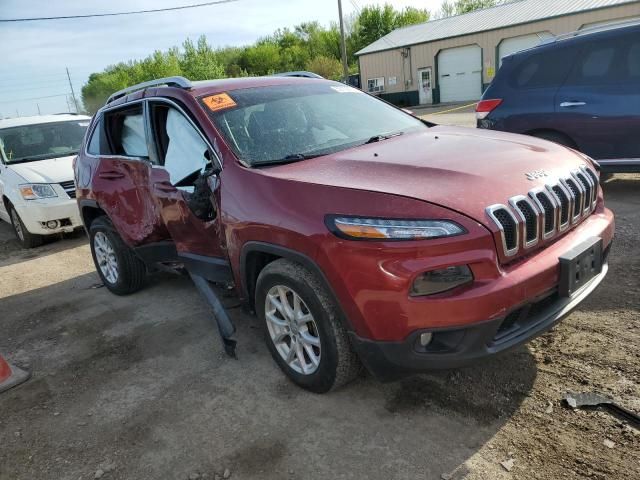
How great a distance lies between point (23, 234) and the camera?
7711 mm

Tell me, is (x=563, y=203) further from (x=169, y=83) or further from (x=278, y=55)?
(x=278, y=55)

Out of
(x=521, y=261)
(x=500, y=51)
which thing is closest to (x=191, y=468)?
(x=521, y=261)

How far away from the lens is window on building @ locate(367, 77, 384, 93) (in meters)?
35.5

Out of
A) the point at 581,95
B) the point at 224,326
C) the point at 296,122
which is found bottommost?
the point at 224,326

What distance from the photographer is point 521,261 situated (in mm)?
2484

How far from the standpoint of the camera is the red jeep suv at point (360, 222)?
236cm

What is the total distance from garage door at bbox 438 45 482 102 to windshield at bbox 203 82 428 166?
2753 cm

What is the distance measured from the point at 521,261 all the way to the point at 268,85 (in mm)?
2289

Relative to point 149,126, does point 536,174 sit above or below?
below

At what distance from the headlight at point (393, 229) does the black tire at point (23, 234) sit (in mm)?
6620

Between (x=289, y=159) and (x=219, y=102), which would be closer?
(x=289, y=159)

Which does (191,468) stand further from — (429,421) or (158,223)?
(158,223)

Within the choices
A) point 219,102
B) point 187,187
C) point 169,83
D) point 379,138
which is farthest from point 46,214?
point 379,138

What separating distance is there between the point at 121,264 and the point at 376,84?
3336cm
